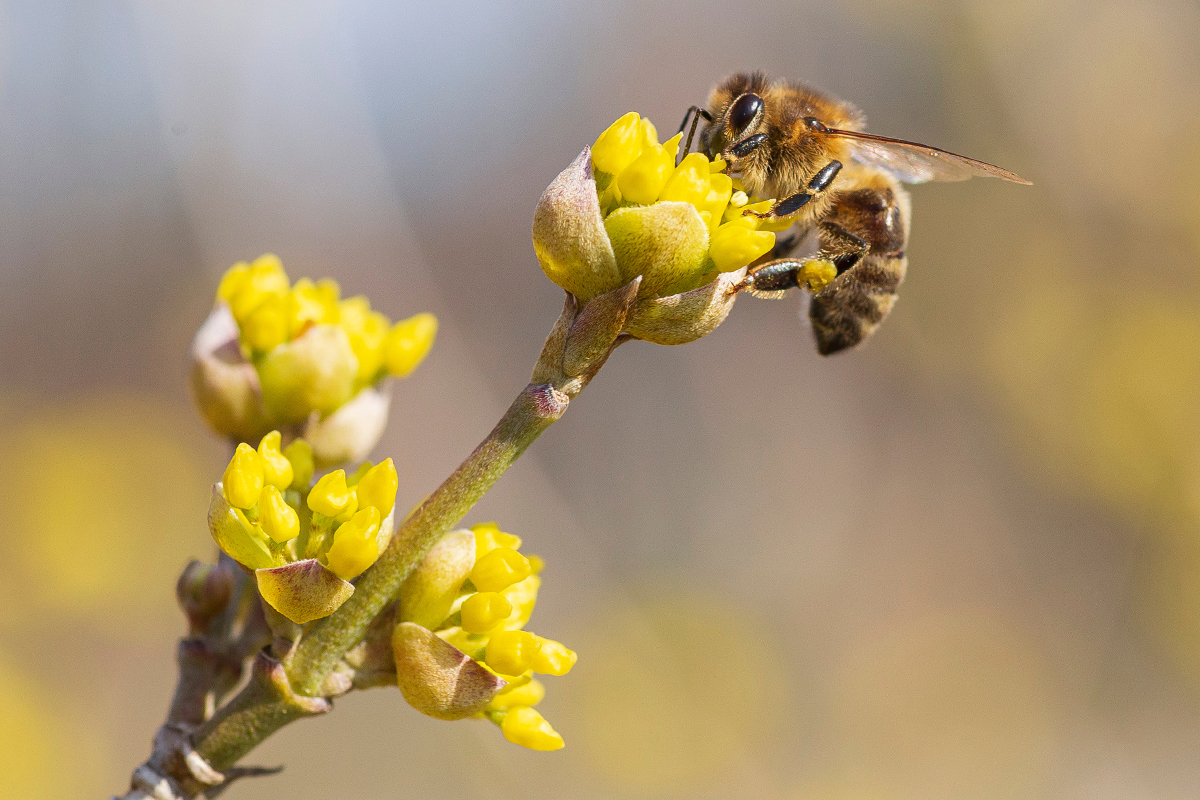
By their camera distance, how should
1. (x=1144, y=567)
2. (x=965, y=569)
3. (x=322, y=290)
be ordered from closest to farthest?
(x=322, y=290)
(x=1144, y=567)
(x=965, y=569)

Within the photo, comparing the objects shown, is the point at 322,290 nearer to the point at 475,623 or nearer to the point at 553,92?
Result: the point at 475,623

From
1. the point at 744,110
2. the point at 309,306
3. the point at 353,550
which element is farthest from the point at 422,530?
the point at 744,110

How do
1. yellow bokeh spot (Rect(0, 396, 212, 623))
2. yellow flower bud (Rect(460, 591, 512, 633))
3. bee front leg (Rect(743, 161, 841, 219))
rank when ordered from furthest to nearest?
yellow bokeh spot (Rect(0, 396, 212, 623)), bee front leg (Rect(743, 161, 841, 219)), yellow flower bud (Rect(460, 591, 512, 633))

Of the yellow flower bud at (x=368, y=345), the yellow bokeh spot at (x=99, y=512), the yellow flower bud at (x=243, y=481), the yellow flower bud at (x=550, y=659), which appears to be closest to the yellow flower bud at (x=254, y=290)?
the yellow flower bud at (x=368, y=345)

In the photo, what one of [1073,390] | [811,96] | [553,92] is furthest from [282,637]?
[553,92]

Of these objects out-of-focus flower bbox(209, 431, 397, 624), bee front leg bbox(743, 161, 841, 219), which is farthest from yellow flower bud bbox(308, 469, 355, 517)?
bee front leg bbox(743, 161, 841, 219)

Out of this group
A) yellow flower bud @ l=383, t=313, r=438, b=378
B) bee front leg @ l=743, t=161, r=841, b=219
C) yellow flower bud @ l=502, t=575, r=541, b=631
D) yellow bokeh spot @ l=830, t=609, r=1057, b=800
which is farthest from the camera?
yellow bokeh spot @ l=830, t=609, r=1057, b=800

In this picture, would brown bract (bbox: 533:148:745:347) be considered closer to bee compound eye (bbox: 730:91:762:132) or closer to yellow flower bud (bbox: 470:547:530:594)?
yellow flower bud (bbox: 470:547:530:594)
